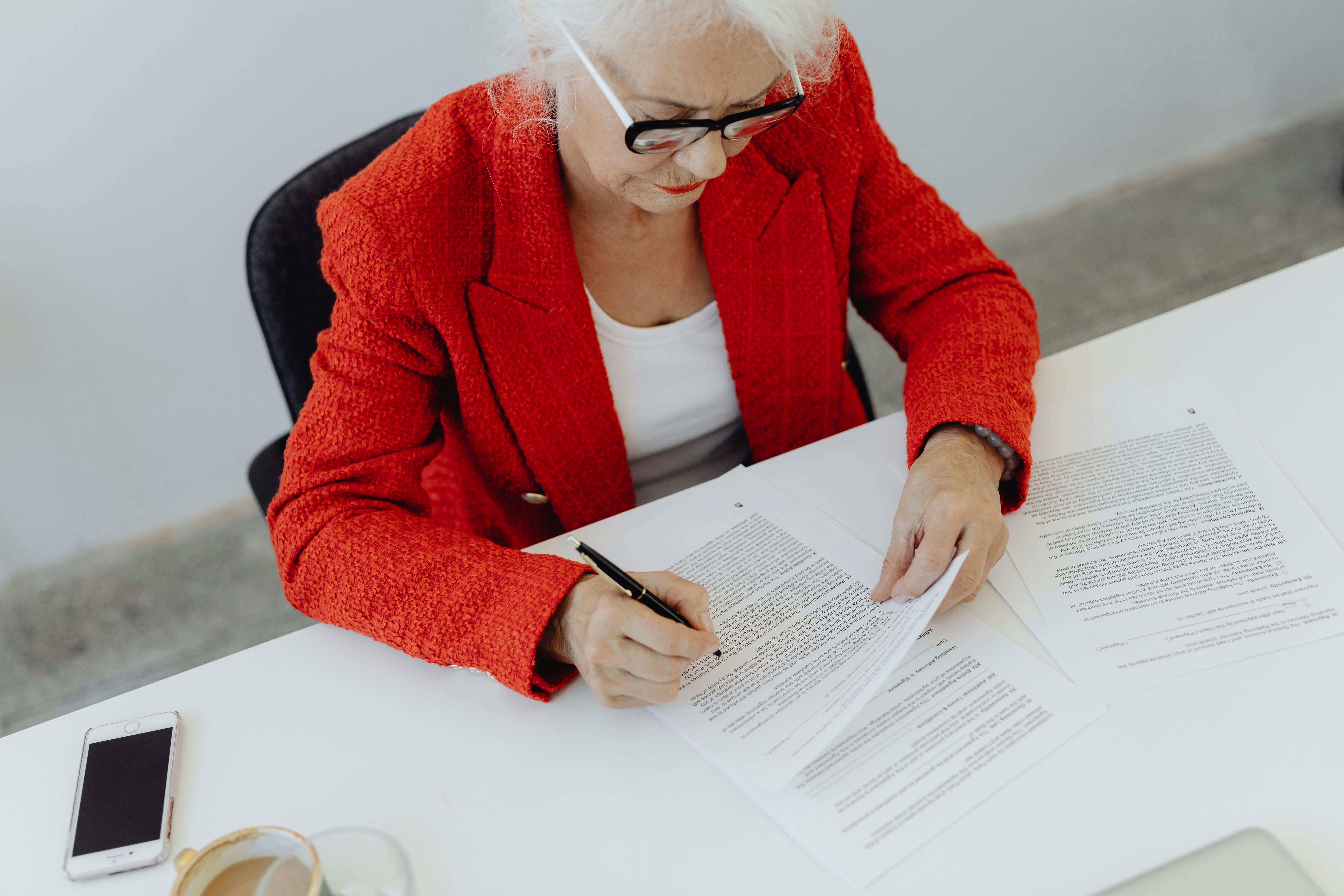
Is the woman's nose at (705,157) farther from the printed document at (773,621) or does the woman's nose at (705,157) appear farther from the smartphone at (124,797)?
the smartphone at (124,797)

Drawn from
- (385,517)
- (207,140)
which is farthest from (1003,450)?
(207,140)

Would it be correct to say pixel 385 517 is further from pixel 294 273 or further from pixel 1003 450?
pixel 1003 450

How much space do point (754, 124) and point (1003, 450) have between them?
413 millimetres

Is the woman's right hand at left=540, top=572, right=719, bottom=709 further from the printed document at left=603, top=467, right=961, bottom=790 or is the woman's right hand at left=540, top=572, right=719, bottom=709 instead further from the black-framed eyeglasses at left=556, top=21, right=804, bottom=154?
the black-framed eyeglasses at left=556, top=21, right=804, bottom=154

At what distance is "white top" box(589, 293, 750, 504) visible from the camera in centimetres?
114

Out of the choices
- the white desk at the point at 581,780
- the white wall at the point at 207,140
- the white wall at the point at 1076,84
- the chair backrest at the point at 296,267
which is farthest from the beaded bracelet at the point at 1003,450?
the white wall at the point at 1076,84

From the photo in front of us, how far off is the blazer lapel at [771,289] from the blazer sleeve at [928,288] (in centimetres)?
7

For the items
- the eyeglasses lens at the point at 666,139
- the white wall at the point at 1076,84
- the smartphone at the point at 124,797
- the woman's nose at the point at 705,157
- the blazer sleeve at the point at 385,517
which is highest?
the eyeglasses lens at the point at 666,139

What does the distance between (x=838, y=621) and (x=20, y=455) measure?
192 cm

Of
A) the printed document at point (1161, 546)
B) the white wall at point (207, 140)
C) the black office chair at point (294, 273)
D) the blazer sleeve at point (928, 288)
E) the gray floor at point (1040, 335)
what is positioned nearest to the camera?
the printed document at point (1161, 546)

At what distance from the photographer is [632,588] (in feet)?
2.64

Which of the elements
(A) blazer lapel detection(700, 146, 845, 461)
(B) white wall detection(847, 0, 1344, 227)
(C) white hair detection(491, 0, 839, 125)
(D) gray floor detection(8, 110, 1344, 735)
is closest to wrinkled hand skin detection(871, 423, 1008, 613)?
(A) blazer lapel detection(700, 146, 845, 461)

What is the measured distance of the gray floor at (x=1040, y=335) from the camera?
2078 mm

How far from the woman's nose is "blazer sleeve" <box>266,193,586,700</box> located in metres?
0.32
